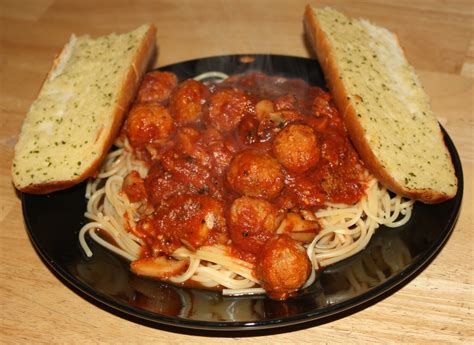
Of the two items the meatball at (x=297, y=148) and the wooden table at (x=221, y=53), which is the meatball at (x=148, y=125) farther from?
the wooden table at (x=221, y=53)

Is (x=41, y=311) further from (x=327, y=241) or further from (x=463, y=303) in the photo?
(x=463, y=303)

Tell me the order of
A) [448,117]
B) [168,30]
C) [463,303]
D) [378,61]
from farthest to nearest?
[168,30], [448,117], [378,61], [463,303]

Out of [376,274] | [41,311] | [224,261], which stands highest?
[376,274]

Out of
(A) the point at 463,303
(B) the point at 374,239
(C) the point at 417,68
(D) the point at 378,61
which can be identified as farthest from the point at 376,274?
(C) the point at 417,68

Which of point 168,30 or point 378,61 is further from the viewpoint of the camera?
point 168,30

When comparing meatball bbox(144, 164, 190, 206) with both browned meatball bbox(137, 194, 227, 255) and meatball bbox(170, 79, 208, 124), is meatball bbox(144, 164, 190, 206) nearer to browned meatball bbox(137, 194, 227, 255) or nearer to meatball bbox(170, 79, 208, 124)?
browned meatball bbox(137, 194, 227, 255)

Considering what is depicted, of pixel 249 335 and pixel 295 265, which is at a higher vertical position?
pixel 295 265

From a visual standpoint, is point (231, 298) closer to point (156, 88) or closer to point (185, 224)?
point (185, 224)

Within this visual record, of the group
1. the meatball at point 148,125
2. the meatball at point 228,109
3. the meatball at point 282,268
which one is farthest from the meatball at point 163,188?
the meatball at point 282,268
